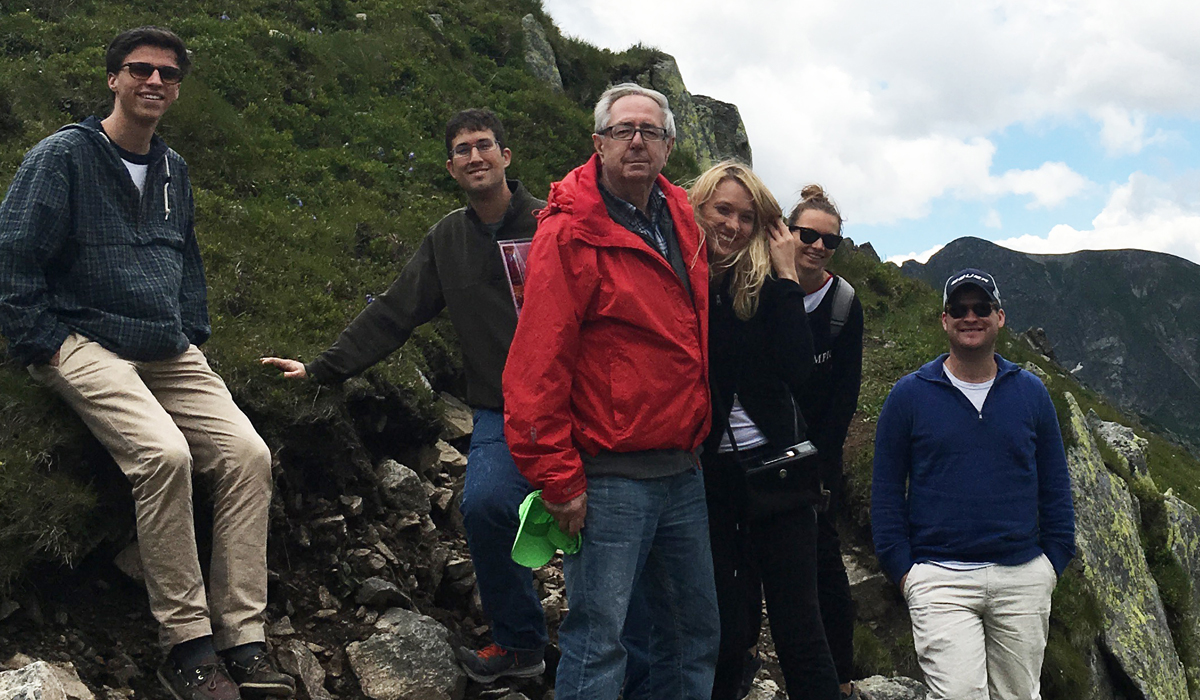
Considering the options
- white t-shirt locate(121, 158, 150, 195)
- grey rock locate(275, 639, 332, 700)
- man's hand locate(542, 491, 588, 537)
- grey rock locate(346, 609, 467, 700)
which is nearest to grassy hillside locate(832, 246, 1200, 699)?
grey rock locate(346, 609, 467, 700)

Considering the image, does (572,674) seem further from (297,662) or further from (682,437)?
(297,662)

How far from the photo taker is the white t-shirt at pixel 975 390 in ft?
18.2

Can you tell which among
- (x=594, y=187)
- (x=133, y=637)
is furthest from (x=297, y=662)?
(x=594, y=187)

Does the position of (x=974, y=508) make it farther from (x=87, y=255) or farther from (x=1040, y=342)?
(x=1040, y=342)

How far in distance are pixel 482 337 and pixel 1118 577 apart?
931 cm

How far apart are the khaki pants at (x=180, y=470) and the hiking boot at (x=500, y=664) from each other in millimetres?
1448

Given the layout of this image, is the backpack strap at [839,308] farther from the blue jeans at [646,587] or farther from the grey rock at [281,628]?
the grey rock at [281,628]

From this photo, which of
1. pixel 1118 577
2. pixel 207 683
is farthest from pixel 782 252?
pixel 1118 577

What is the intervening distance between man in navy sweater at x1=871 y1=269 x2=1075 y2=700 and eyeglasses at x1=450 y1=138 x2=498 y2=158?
309cm

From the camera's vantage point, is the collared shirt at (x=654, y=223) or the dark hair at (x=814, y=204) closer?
the collared shirt at (x=654, y=223)

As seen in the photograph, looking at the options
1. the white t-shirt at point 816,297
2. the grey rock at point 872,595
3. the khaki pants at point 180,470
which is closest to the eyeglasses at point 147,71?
the khaki pants at point 180,470

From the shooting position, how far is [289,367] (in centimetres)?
658

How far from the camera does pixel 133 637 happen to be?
5285 mm

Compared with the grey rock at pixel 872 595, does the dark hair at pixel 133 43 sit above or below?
above
